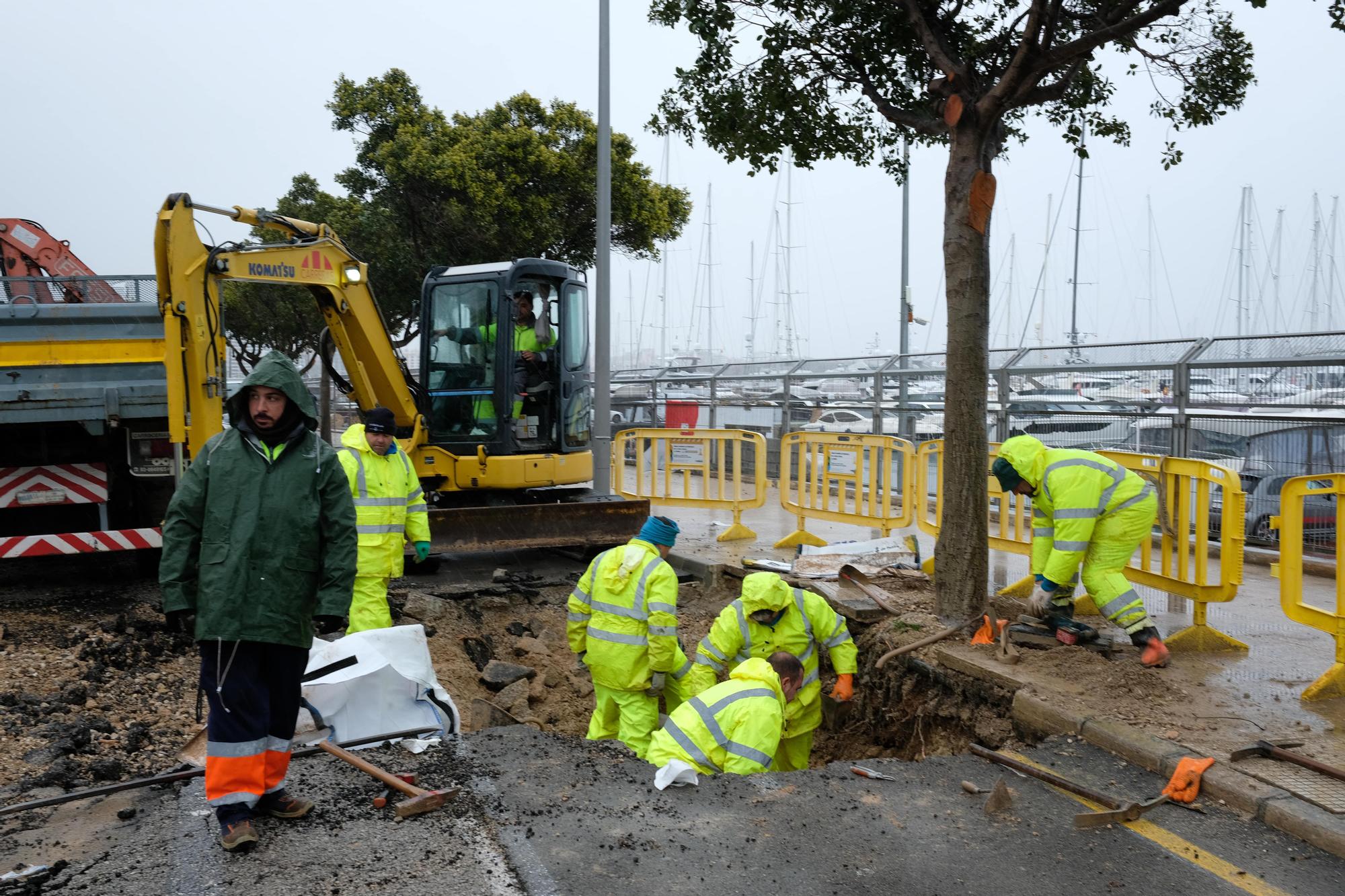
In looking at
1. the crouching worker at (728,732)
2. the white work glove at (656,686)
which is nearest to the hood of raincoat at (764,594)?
the white work glove at (656,686)

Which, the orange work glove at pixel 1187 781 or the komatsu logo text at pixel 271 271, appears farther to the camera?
the komatsu logo text at pixel 271 271

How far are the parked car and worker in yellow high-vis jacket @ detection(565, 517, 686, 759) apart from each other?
15.0 ft

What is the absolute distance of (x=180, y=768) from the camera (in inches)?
179

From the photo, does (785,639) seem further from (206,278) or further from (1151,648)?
(206,278)

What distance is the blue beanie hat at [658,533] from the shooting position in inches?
232

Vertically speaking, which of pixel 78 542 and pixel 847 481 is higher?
pixel 847 481

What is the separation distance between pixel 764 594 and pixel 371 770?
2.51 metres

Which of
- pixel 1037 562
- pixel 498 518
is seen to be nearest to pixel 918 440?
pixel 498 518

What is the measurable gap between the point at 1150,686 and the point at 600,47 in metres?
10.2

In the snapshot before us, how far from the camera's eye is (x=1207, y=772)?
4.28 metres

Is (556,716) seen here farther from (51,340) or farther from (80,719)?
(51,340)

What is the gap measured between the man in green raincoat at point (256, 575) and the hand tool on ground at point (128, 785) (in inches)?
22.0

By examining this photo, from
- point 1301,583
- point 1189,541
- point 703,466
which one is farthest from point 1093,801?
point 703,466

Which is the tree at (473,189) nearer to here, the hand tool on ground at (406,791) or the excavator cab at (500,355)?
the excavator cab at (500,355)
